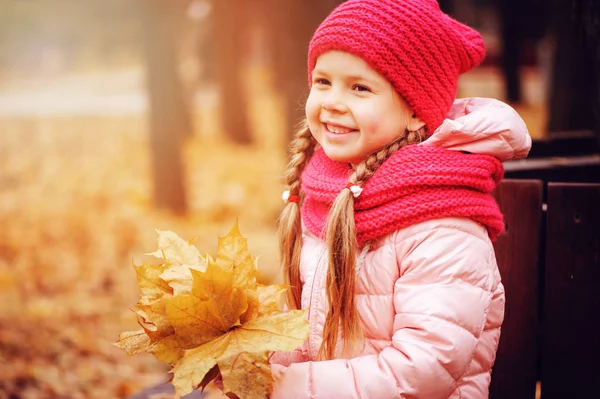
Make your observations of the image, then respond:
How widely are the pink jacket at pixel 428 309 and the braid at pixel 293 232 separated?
0.57 ft

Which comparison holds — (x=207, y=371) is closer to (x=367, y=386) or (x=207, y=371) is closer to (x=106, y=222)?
(x=367, y=386)

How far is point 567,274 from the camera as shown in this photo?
233cm

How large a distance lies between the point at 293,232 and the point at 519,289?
0.89 m

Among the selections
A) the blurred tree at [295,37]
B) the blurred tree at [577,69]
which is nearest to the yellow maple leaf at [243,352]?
the blurred tree at [577,69]

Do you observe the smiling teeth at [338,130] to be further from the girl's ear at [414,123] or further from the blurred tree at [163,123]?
the blurred tree at [163,123]

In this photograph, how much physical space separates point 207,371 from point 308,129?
1.01 meters

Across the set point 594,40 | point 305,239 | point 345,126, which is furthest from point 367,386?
point 594,40

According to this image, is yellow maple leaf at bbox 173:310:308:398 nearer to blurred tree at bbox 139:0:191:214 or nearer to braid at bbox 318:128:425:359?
braid at bbox 318:128:425:359

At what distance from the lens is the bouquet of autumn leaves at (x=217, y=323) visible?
1.71 meters

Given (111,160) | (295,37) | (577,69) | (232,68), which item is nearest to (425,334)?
(577,69)

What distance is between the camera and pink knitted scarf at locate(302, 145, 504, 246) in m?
1.93

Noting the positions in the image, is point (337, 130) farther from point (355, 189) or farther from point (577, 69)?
point (577, 69)

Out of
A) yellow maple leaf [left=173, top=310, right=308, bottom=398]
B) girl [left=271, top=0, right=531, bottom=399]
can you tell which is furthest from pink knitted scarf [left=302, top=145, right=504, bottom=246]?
yellow maple leaf [left=173, top=310, right=308, bottom=398]

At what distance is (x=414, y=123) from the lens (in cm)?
210
